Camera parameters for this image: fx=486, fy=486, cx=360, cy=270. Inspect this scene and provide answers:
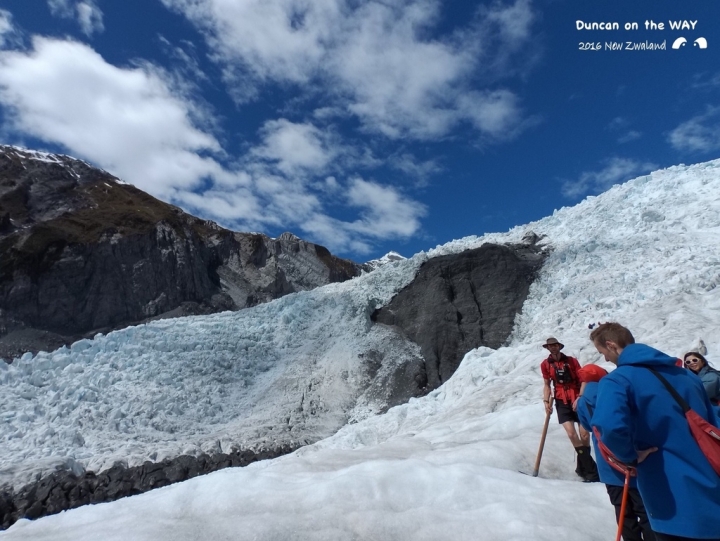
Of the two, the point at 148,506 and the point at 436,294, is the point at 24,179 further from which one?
the point at 148,506

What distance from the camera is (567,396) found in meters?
5.77

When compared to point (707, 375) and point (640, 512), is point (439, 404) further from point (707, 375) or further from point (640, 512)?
point (640, 512)

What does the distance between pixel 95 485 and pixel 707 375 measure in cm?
1313

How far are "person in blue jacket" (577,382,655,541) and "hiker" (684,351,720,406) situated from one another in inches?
83.9

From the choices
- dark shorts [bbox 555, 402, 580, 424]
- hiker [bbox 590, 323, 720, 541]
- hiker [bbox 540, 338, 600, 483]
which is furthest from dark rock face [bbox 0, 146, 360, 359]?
hiker [bbox 590, 323, 720, 541]

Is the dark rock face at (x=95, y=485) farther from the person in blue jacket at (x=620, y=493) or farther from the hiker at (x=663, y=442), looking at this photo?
the hiker at (x=663, y=442)

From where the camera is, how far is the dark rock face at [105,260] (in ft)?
141

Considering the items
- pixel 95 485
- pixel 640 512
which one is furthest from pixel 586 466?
pixel 95 485

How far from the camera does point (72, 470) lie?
41.2 feet

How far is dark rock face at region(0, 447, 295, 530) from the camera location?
11.2 metres

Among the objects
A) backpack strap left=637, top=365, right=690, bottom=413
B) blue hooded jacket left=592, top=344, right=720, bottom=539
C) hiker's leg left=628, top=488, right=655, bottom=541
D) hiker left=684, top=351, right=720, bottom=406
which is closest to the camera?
blue hooded jacket left=592, top=344, right=720, bottom=539

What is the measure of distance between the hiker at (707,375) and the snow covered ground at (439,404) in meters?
1.60

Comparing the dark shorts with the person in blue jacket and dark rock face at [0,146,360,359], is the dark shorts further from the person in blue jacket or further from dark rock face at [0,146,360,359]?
dark rock face at [0,146,360,359]

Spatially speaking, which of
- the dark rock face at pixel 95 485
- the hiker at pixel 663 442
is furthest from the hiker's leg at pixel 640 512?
the dark rock face at pixel 95 485
